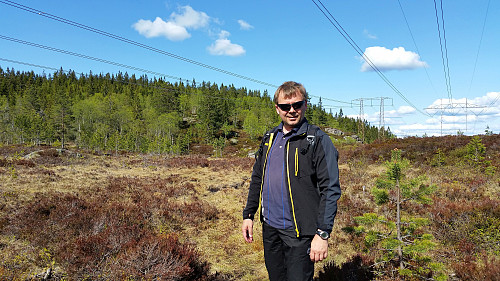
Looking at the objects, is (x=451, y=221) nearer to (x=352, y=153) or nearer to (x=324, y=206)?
(x=324, y=206)

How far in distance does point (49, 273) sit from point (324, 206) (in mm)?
4329

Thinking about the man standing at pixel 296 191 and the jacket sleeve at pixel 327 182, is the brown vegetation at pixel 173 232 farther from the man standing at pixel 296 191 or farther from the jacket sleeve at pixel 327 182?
the jacket sleeve at pixel 327 182

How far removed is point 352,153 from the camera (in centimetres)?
1995

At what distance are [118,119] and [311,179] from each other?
78873 millimetres

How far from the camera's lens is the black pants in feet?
7.34

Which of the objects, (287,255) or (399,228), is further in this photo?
(399,228)

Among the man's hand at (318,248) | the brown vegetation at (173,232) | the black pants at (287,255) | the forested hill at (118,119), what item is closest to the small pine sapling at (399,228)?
the brown vegetation at (173,232)

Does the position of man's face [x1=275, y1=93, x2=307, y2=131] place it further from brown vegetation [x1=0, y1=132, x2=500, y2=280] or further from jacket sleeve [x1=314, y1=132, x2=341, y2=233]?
brown vegetation [x1=0, y1=132, x2=500, y2=280]

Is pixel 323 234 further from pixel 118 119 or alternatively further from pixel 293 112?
pixel 118 119

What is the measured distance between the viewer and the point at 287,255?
7.72ft

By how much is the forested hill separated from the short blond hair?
4706 cm

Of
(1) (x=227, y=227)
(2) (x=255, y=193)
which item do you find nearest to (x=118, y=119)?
(1) (x=227, y=227)

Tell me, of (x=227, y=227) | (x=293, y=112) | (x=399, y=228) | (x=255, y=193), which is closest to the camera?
(x=293, y=112)

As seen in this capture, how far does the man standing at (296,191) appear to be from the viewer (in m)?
2.08
